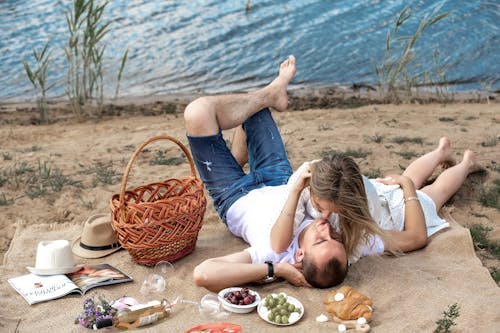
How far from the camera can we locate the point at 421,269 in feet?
12.8

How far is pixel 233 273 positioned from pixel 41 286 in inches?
43.9

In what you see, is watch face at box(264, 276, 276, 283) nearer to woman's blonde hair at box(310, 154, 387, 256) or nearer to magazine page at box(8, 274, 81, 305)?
woman's blonde hair at box(310, 154, 387, 256)

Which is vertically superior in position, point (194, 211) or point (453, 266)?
point (194, 211)

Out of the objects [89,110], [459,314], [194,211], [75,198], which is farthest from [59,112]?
[459,314]

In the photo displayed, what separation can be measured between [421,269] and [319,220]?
0.69 metres

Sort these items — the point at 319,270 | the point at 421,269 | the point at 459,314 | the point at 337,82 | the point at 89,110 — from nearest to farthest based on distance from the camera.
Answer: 1. the point at 459,314
2. the point at 319,270
3. the point at 421,269
4. the point at 89,110
5. the point at 337,82

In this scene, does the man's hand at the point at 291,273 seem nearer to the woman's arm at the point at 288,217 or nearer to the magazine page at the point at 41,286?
the woman's arm at the point at 288,217

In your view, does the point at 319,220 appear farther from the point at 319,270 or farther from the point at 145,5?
the point at 145,5

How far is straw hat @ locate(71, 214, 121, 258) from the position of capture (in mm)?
4230

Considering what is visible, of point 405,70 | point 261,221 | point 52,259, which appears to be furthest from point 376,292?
point 405,70

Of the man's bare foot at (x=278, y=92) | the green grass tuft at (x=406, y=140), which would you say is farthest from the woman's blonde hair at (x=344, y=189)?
the green grass tuft at (x=406, y=140)

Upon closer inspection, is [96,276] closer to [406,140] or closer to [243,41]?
[406,140]

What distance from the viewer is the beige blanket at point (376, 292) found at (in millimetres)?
3373

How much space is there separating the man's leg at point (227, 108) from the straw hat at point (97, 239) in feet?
2.64
